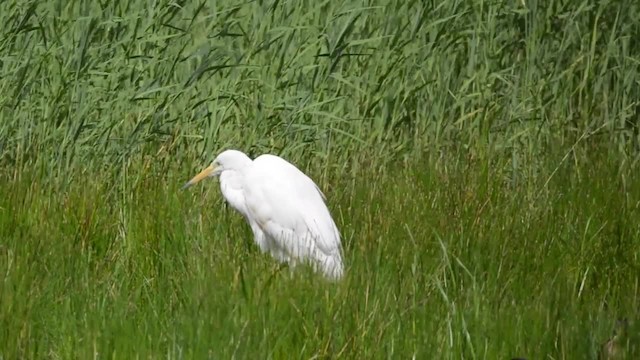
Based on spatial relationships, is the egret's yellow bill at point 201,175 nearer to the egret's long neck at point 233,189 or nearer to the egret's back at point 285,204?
the egret's long neck at point 233,189

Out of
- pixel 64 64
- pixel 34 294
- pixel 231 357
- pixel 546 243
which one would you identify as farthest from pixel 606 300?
pixel 64 64

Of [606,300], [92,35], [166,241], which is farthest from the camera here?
[92,35]

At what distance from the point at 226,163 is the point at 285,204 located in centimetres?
38

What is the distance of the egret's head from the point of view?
4566mm

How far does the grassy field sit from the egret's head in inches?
3.6

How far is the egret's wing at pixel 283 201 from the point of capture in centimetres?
419

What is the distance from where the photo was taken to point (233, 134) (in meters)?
5.23

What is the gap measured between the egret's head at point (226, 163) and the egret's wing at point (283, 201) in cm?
9

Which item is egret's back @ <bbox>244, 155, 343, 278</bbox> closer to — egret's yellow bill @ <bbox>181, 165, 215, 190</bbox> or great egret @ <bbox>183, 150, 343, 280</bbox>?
great egret @ <bbox>183, 150, 343, 280</bbox>

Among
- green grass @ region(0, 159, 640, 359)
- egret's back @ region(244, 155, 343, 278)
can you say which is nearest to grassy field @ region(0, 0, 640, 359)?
green grass @ region(0, 159, 640, 359)

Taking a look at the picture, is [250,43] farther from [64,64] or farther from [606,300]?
[606,300]

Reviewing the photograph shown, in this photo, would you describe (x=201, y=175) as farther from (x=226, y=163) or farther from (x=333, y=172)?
(x=333, y=172)

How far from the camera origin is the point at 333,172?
16.3ft

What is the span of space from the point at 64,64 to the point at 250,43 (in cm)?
74
